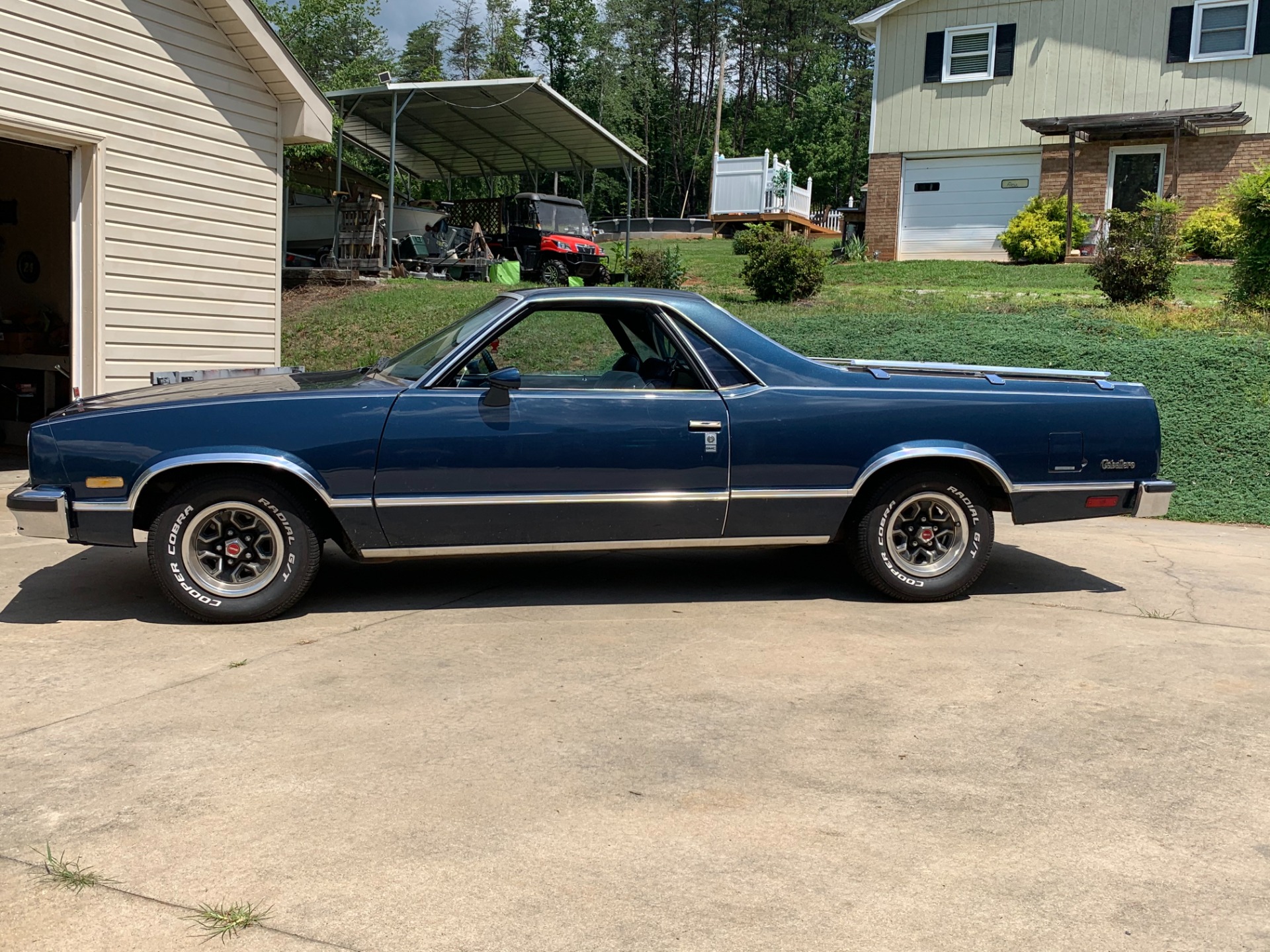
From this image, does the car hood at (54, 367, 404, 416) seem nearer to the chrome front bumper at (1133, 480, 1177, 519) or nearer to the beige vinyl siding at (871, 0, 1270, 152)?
the chrome front bumper at (1133, 480, 1177, 519)

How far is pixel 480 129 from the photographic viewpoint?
77.2ft

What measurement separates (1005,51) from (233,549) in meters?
22.0

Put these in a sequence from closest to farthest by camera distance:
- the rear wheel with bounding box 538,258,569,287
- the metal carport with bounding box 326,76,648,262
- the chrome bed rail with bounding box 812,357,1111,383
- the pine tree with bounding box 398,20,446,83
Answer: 1. the chrome bed rail with bounding box 812,357,1111,383
2. the metal carport with bounding box 326,76,648,262
3. the rear wheel with bounding box 538,258,569,287
4. the pine tree with bounding box 398,20,446,83

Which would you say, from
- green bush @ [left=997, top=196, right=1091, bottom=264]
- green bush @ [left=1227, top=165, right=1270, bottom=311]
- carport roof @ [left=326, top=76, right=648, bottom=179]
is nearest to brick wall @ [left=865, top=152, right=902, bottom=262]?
green bush @ [left=997, top=196, right=1091, bottom=264]

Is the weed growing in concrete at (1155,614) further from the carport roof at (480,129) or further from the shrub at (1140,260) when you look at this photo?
the carport roof at (480,129)

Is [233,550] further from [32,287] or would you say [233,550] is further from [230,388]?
[32,287]

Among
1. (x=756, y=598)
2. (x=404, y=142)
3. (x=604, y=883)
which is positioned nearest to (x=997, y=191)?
(x=404, y=142)

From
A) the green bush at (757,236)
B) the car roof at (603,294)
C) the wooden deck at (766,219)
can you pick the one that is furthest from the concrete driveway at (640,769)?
the wooden deck at (766,219)

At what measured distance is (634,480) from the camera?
5.32m

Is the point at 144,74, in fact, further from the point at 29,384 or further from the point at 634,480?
the point at 634,480

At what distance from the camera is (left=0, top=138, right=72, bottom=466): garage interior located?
11836 mm

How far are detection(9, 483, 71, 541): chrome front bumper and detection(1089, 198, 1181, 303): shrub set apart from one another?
10.9 meters

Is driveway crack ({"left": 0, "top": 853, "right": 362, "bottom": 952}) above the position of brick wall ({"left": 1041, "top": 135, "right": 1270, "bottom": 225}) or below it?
below

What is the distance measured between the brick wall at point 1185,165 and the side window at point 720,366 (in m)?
18.5
